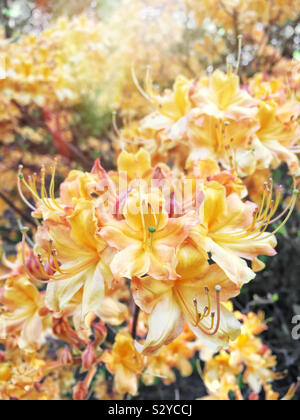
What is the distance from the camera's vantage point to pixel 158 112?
4.59 feet

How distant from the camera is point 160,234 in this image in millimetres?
840

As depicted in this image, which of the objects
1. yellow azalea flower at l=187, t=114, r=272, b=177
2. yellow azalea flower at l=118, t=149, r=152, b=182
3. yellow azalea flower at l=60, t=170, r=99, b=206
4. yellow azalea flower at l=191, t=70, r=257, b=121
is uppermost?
yellow azalea flower at l=191, t=70, r=257, b=121

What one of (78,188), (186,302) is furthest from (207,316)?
(78,188)

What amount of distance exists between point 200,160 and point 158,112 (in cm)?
43

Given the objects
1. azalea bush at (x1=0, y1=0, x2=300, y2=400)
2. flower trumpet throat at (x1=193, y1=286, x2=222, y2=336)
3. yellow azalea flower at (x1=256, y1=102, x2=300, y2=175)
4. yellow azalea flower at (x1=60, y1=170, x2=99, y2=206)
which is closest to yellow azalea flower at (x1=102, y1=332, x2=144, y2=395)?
azalea bush at (x1=0, y1=0, x2=300, y2=400)

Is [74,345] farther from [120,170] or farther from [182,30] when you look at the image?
[182,30]

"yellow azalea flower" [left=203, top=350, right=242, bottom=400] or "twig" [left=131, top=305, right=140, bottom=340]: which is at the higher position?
"twig" [left=131, top=305, right=140, bottom=340]

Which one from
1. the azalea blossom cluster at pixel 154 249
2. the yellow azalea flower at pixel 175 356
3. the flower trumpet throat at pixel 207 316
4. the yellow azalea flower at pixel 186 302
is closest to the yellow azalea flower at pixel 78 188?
the azalea blossom cluster at pixel 154 249

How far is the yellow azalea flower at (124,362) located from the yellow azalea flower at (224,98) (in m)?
0.75

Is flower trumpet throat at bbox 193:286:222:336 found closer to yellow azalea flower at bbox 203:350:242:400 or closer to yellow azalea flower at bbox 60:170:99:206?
yellow azalea flower at bbox 60:170:99:206

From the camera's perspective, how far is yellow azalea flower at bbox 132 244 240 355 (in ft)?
2.62

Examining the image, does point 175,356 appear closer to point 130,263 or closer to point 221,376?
point 221,376

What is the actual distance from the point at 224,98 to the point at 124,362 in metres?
0.90
